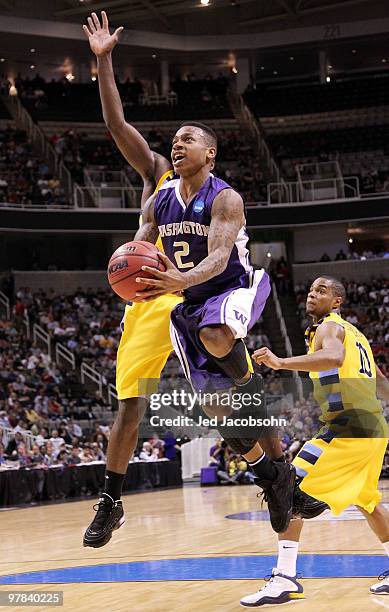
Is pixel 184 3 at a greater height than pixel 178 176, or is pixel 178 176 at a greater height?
pixel 184 3

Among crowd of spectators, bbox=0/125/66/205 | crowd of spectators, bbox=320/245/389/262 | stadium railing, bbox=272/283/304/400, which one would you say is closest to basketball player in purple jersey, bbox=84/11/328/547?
stadium railing, bbox=272/283/304/400

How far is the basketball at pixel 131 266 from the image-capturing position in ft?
14.8

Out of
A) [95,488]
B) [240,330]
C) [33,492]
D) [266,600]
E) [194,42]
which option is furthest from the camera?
[194,42]

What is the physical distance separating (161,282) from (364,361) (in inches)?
89.1

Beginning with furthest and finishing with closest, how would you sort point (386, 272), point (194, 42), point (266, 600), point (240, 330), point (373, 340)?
point (194, 42) → point (386, 272) → point (373, 340) → point (266, 600) → point (240, 330)

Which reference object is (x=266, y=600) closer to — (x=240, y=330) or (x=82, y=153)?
(x=240, y=330)

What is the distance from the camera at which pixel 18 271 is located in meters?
28.7

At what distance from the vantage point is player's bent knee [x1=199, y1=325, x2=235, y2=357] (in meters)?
5.08

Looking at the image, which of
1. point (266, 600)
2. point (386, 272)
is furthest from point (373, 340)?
point (266, 600)

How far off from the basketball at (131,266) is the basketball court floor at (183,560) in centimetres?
206

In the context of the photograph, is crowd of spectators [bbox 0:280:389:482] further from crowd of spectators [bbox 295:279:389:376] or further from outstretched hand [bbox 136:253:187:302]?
outstretched hand [bbox 136:253:187:302]

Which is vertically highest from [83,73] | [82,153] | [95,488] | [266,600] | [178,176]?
[83,73]

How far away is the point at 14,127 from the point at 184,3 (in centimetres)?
696

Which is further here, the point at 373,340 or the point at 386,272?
the point at 386,272
